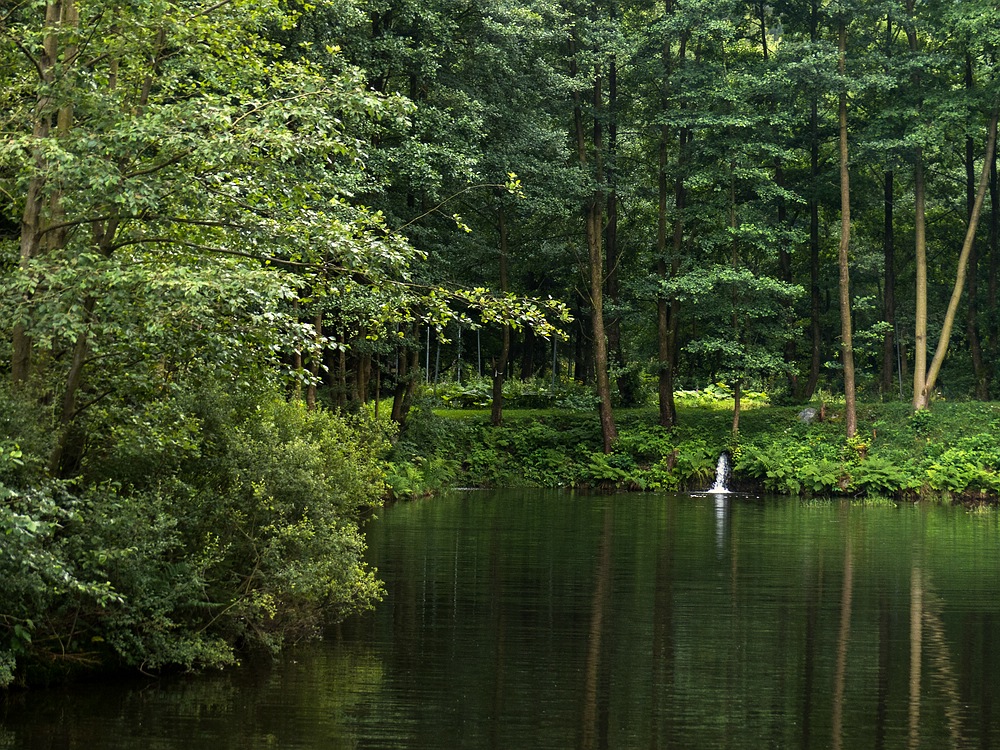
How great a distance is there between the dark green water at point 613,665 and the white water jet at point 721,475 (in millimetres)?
15133

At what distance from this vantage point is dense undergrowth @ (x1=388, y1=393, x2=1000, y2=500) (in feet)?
115

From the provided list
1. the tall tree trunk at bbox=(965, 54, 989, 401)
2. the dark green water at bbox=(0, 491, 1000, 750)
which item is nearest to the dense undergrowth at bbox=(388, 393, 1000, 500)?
the tall tree trunk at bbox=(965, 54, 989, 401)

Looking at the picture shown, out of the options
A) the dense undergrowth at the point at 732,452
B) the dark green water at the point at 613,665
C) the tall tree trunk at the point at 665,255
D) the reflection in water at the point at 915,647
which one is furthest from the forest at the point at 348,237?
the reflection in water at the point at 915,647

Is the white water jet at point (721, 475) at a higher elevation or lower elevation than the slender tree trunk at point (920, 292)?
lower

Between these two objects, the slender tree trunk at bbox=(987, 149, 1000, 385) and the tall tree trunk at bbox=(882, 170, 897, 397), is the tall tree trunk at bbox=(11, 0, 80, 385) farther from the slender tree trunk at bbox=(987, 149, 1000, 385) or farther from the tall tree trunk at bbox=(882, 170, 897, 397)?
the slender tree trunk at bbox=(987, 149, 1000, 385)

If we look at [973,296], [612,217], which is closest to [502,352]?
[612,217]

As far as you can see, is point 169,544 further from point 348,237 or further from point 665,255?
point 665,255

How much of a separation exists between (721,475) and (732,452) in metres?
0.83

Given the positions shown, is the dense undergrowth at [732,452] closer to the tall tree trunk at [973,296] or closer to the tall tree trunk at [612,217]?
the tall tree trunk at [973,296]

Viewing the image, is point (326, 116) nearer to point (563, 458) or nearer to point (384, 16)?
point (384, 16)

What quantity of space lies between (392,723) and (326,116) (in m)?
5.35

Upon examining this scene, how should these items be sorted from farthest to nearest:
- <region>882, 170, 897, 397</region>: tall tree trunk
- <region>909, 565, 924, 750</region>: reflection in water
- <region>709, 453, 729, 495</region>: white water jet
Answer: <region>882, 170, 897, 397</region>: tall tree trunk, <region>709, 453, 729, 495</region>: white water jet, <region>909, 565, 924, 750</region>: reflection in water

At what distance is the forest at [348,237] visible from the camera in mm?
10836

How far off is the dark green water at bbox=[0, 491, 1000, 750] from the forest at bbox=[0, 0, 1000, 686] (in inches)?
31.4
